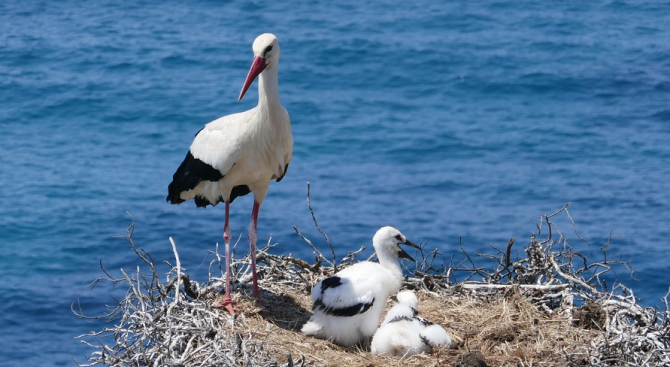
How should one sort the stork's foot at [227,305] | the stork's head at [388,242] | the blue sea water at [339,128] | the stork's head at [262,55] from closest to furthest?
the stork's head at [262,55]
the stork's foot at [227,305]
the stork's head at [388,242]
the blue sea water at [339,128]

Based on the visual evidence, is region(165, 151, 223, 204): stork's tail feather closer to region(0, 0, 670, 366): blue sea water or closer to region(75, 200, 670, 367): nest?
region(75, 200, 670, 367): nest

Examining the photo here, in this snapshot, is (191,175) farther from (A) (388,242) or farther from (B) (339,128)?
(B) (339,128)

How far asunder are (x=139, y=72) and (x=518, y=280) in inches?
518

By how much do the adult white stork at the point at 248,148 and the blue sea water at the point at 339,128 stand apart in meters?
5.19

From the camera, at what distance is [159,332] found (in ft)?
25.7

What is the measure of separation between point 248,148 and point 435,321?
1881 millimetres

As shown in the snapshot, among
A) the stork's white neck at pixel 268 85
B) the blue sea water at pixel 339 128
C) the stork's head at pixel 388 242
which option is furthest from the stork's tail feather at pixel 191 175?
the blue sea water at pixel 339 128

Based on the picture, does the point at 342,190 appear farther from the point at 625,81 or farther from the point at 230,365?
the point at 230,365

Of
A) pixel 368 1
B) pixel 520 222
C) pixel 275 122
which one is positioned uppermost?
pixel 275 122

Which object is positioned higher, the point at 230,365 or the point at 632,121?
the point at 230,365

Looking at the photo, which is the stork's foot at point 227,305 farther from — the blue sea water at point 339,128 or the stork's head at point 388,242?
the blue sea water at point 339,128

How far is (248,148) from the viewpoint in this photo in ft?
27.2

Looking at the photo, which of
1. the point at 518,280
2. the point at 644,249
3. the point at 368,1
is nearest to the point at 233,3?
the point at 368,1

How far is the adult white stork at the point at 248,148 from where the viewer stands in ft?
27.0
